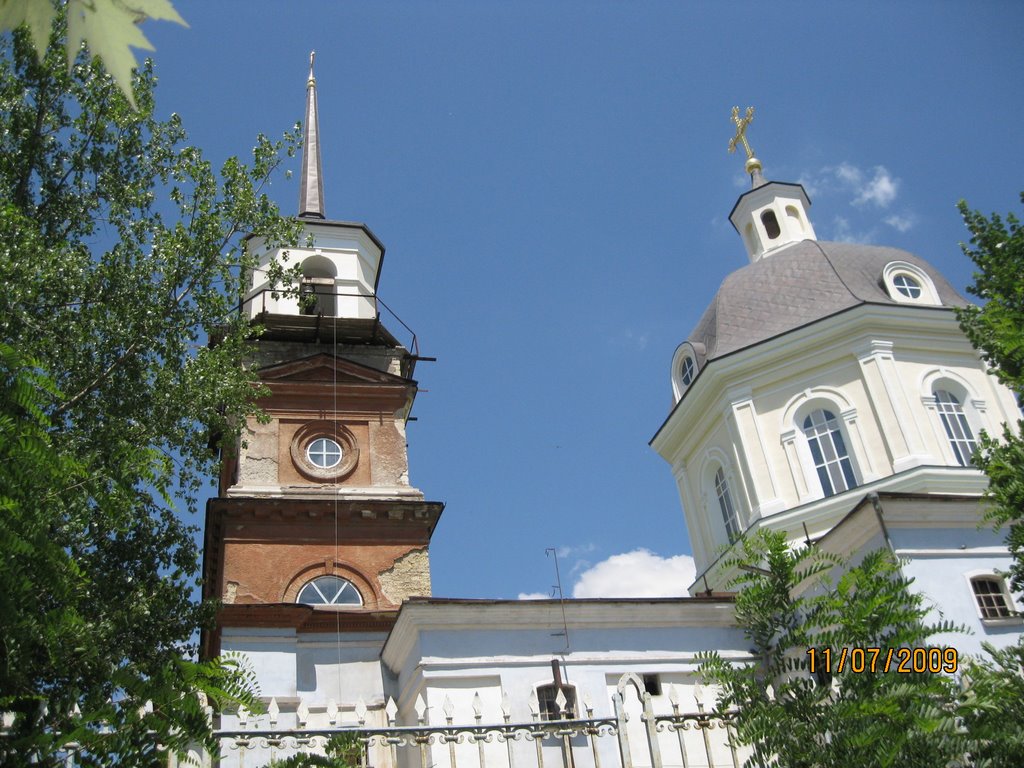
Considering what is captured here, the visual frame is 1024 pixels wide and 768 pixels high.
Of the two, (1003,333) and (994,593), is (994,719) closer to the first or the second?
(1003,333)

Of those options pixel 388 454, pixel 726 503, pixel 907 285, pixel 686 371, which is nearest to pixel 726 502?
pixel 726 503

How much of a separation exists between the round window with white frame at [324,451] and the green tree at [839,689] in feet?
45.8

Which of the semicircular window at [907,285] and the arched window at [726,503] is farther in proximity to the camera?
the semicircular window at [907,285]

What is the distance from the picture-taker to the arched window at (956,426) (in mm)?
21219

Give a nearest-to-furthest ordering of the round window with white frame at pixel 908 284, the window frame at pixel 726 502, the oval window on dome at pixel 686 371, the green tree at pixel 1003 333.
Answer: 1. the green tree at pixel 1003 333
2. the window frame at pixel 726 502
3. the round window with white frame at pixel 908 284
4. the oval window on dome at pixel 686 371

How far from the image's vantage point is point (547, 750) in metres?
14.0

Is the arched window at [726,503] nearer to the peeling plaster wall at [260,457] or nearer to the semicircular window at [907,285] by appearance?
the semicircular window at [907,285]

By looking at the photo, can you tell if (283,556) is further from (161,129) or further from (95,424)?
(161,129)

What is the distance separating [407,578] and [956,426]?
1261 centimetres

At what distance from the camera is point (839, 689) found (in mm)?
8086

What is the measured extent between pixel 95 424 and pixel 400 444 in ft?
31.0

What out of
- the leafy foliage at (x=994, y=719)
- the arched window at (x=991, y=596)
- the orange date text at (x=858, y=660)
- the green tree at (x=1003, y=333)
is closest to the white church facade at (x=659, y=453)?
the arched window at (x=991, y=596)

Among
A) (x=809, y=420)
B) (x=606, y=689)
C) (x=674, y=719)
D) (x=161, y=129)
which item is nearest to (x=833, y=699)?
(x=674, y=719)

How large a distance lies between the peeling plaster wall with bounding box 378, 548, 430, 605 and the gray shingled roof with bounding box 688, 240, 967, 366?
889cm
